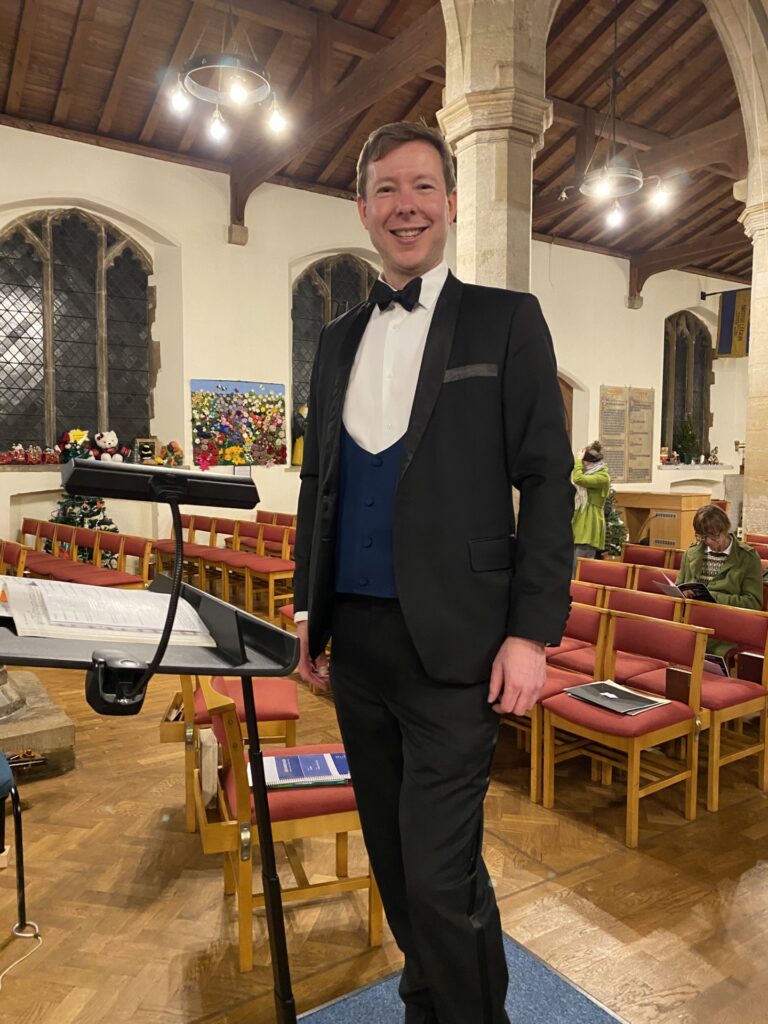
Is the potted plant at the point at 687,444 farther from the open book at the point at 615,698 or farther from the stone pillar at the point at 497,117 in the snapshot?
the open book at the point at 615,698

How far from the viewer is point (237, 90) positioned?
577 cm

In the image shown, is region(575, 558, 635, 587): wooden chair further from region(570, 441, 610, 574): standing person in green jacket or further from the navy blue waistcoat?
the navy blue waistcoat

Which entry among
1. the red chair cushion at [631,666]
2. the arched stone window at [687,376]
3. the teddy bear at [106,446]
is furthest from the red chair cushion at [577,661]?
the arched stone window at [687,376]

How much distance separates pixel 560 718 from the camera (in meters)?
3.05

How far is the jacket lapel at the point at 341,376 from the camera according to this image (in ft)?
4.79

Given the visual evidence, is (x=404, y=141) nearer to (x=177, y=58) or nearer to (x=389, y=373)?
(x=389, y=373)

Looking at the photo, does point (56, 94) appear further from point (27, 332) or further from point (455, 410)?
point (455, 410)

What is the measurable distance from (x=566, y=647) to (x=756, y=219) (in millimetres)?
5421

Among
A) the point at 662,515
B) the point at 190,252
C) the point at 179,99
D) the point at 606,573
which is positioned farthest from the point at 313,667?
the point at 662,515

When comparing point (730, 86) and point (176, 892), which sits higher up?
point (730, 86)

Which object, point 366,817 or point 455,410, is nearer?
point 455,410

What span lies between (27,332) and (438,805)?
9.71 meters

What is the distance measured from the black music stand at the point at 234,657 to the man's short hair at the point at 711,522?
3.27 m

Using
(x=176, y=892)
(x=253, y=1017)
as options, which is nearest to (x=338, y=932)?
(x=253, y=1017)
